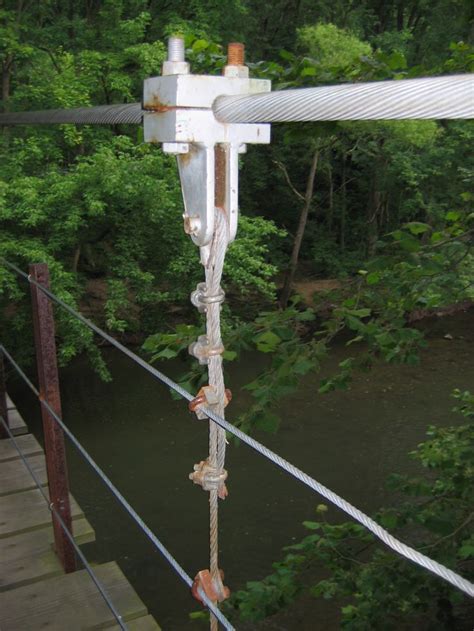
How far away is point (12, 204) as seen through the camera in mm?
8180

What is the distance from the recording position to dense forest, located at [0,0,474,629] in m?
2.52

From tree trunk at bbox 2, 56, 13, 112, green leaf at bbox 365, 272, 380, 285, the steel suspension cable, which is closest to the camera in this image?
the steel suspension cable

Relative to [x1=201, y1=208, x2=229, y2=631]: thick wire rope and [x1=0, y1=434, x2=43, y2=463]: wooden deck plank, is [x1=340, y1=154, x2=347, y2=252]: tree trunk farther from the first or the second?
[x1=201, y1=208, x2=229, y2=631]: thick wire rope

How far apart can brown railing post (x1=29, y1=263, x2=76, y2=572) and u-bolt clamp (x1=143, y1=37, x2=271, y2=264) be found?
1118mm

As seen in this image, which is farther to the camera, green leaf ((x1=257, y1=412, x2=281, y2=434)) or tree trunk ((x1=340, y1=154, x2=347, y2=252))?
tree trunk ((x1=340, y1=154, x2=347, y2=252))

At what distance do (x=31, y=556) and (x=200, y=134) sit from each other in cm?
159

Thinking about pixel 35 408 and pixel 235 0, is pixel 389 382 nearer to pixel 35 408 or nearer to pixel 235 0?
pixel 35 408

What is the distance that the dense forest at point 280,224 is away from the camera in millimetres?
2516

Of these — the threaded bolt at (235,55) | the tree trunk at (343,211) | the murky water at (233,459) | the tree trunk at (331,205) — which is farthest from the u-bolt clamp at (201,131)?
the tree trunk at (331,205)

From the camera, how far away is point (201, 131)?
88cm

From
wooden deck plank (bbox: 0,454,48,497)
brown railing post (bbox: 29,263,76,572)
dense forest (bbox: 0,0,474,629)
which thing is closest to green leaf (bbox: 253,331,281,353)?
dense forest (bbox: 0,0,474,629)

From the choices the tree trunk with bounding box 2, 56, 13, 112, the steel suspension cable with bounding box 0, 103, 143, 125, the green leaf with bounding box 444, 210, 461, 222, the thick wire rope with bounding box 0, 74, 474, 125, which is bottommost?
the green leaf with bounding box 444, 210, 461, 222

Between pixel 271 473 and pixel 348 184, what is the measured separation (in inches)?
496

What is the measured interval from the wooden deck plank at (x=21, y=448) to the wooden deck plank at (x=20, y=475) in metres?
0.03
